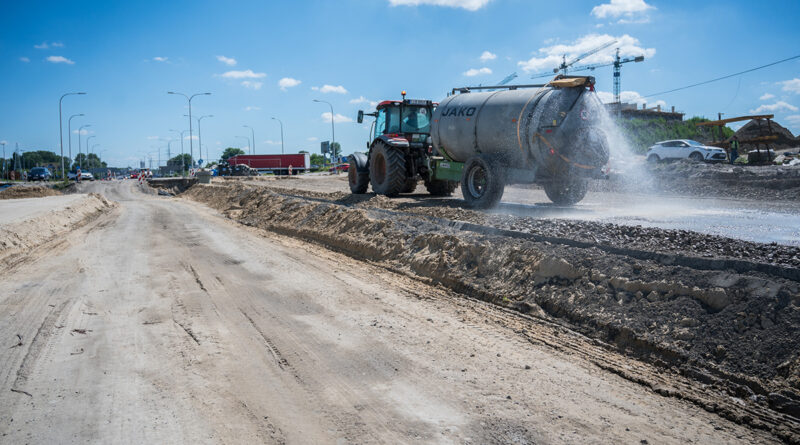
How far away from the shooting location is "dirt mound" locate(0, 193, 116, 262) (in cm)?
1105

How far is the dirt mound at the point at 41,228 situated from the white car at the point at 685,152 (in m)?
27.0

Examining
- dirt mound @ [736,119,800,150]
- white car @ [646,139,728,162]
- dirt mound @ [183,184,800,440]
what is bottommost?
dirt mound @ [183,184,800,440]

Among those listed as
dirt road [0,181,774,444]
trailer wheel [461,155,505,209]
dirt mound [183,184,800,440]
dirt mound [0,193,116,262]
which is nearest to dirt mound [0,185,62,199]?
dirt mound [0,193,116,262]

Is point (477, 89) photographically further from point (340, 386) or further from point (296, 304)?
point (340, 386)

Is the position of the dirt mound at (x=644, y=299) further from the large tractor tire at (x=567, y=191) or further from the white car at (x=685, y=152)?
the white car at (x=685, y=152)

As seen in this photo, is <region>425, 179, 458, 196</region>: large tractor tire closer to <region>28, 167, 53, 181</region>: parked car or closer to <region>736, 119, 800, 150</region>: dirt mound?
<region>736, 119, 800, 150</region>: dirt mound

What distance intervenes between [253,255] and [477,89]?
7.87 metres

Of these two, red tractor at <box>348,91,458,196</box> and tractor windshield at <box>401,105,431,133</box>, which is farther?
tractor windshield at <box>401,105,431,133</box>

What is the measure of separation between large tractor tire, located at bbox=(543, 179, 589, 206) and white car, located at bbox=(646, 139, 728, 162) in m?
16.7

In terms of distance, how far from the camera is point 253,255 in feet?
31.1

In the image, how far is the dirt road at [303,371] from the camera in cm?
336

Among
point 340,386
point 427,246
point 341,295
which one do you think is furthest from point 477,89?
point 340,386

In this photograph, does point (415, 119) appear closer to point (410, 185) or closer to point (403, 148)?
point (403, 148)

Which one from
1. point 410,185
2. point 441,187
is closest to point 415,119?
point 410,185
